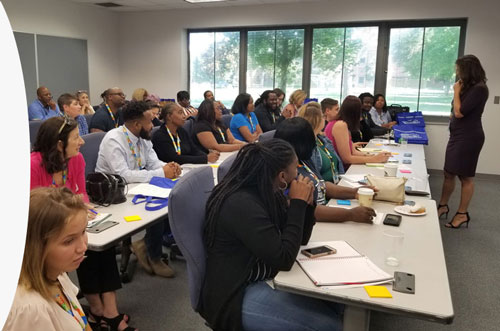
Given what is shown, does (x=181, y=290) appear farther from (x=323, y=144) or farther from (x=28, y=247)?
(x=28, y=247)

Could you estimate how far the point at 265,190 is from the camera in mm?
1597

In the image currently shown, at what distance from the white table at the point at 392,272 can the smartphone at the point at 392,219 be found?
3 cm

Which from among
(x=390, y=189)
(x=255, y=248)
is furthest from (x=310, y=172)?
(x=255, y=248)

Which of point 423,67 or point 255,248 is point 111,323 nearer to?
point 255,248

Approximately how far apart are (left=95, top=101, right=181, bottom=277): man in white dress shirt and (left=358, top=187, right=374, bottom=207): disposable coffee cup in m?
1.35

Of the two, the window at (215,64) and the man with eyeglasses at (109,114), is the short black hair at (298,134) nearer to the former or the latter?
the man with eyeglasses at (109,114)

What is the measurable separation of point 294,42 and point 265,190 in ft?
20.8

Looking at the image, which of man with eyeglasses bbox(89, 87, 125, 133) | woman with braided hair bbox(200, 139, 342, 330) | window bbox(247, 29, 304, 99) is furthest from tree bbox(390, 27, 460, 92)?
woman with braided hair bbox(200, 139, 342, 330)

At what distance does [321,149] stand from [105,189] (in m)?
1.62

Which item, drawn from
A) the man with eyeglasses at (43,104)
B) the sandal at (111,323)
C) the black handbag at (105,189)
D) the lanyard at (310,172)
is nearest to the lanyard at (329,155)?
the lanyard at (310,172)

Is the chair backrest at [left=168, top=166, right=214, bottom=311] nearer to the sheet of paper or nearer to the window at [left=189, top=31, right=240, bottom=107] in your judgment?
the sheet of paper

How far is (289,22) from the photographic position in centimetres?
721

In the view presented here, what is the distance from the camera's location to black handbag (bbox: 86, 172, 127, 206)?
222cm

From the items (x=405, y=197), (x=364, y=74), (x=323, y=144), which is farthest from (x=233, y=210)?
(x=364, y=74)
